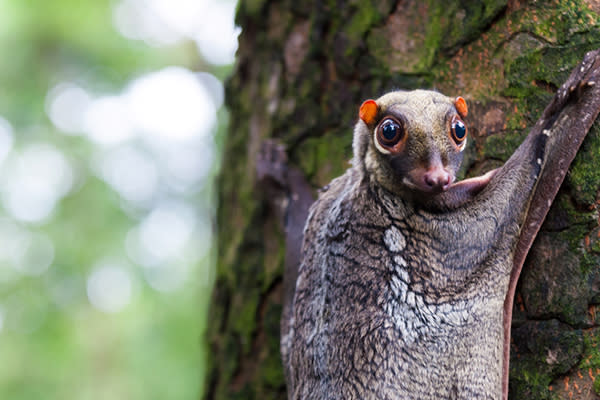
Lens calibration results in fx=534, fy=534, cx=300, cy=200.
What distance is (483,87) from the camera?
2916 millimetres

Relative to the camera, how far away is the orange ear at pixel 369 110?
8.38 ft

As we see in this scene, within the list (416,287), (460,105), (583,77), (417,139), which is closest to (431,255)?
(416,287)

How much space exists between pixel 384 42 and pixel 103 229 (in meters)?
6.43

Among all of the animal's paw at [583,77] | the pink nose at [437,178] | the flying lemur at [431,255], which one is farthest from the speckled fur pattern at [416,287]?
the animal's paw at [583,77]

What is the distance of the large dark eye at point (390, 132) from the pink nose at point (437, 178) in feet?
0.79

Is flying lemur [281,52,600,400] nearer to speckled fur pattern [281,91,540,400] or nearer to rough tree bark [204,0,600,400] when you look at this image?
speckled fur pattern [281,91,540,400]

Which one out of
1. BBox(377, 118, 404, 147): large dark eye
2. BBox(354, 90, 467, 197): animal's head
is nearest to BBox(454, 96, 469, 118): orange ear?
BBox(354, 90, 467, 197): animal's head

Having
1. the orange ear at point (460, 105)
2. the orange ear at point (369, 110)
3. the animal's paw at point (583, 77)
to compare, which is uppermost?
the animal's paw at point (583, 77)

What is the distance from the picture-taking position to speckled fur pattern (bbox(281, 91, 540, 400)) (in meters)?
2.39

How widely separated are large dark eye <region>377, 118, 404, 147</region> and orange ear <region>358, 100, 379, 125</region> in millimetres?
111

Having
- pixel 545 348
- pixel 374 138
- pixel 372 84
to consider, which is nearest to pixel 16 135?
pixel 372 84

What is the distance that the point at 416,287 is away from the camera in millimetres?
2504

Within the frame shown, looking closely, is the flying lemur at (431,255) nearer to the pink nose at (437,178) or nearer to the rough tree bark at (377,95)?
the pink nose at (437,178)

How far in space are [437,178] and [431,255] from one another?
458 mm
